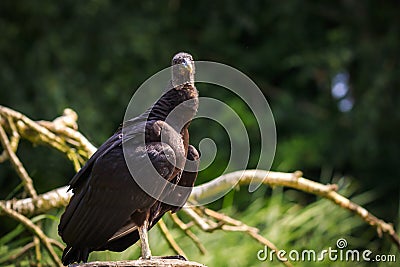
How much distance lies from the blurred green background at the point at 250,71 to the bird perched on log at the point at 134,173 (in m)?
2.26

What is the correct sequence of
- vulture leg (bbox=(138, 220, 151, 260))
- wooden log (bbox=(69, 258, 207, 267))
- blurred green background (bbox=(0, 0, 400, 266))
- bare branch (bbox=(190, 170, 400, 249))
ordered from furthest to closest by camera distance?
blurred green background (bbox=(0, 0, 400, 266)) < bare branch (bbox=(190, 170, 400, 249)) < vulture leg (bbox=(138, 220, 151, 260)) < wooden log (bbox=(69, 258, 207, 267))

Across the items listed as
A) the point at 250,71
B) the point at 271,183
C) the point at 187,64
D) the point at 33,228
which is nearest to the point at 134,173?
the point at 187,64

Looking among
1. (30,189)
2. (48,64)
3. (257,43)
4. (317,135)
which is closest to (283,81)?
(257,43)

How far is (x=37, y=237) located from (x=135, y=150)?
2.97ft

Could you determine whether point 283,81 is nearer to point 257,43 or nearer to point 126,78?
point 257,43

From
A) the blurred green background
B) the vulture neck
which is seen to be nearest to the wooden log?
the vulture neck

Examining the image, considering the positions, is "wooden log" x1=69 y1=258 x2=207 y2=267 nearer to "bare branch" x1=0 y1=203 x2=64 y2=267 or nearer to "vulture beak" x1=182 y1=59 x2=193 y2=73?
"vulture beak" x1=182 y1=59 x2=193 y2=73

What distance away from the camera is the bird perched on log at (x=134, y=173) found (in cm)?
204

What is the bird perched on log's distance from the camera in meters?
2.04

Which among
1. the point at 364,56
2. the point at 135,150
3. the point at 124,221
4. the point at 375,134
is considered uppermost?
the point at 135,150

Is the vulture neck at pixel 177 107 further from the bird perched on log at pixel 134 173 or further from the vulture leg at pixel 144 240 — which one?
the vulture leg at pixel 144 240

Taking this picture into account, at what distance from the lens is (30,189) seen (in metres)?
2.89

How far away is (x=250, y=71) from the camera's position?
18.7ft

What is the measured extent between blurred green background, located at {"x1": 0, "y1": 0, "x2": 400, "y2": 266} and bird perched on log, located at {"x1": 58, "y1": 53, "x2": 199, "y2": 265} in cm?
226
